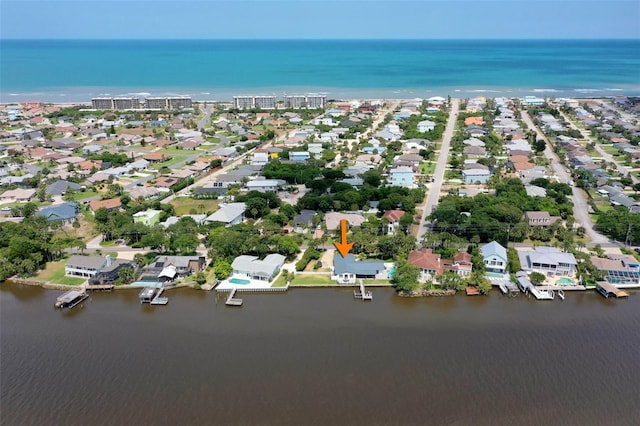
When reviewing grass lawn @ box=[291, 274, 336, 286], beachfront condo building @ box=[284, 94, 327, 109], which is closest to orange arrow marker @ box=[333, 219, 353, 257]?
grass lawn @ box=[291, 274, 336, 286]

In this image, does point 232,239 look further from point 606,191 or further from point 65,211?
point 606,191

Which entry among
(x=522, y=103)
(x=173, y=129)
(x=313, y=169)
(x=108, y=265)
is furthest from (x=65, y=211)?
(x=522, y=103)

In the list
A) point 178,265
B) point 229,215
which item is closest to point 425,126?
point 229,215

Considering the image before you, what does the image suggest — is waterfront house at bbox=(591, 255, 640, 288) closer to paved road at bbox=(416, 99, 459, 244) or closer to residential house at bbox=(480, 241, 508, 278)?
residential house at bbox=(480, 241, 508, 278)

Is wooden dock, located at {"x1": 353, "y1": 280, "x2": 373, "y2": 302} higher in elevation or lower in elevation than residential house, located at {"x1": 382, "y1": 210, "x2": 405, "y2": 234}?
lower

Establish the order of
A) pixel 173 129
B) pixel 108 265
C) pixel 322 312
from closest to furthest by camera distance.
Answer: pixel 322 312
pixel 108 265
pixel 173 129

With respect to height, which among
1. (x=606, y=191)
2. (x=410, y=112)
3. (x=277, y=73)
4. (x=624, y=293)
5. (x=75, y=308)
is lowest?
(x=75, y=308)


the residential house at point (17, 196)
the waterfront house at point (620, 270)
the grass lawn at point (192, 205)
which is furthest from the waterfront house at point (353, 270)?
the residential house at point (17, 196)
